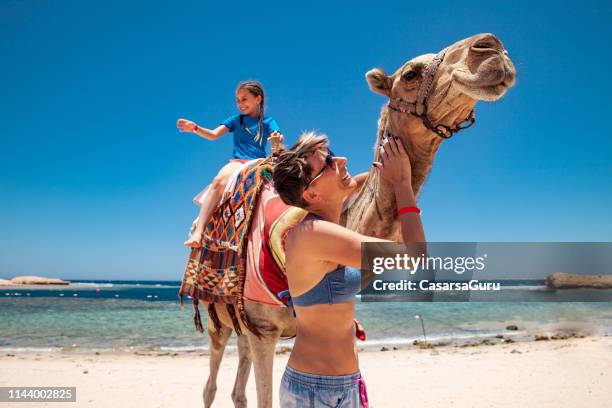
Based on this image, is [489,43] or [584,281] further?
[584,281]

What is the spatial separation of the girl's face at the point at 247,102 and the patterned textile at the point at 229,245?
2.65ft

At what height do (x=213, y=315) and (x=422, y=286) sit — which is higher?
(x=422, y=286)

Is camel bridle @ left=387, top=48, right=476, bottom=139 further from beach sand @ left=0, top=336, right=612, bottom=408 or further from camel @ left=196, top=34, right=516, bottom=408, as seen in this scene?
beach sand @ left=0, top=336, right=612, bottom=408

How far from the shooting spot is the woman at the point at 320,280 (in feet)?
6.49

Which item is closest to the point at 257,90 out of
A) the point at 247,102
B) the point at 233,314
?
the point at 247,102

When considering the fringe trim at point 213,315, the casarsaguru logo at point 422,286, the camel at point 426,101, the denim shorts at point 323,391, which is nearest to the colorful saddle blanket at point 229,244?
the fringe trim at point 213,315

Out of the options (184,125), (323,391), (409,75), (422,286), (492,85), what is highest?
(184,125)

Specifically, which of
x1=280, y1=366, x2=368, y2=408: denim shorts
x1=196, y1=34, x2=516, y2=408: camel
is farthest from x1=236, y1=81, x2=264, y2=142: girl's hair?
x1=280, y1=366, x2=368, y2=408: denim shorts

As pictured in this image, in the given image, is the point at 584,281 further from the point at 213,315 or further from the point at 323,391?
the point at 323,391

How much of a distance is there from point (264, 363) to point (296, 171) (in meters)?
1.73

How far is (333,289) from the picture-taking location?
6.70ft

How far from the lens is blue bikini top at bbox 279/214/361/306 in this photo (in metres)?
2.04

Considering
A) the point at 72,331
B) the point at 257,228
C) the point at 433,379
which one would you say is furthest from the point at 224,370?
the point at 72,331

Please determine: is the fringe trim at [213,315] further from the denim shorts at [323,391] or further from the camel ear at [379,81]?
the camel ear at [379,81]
